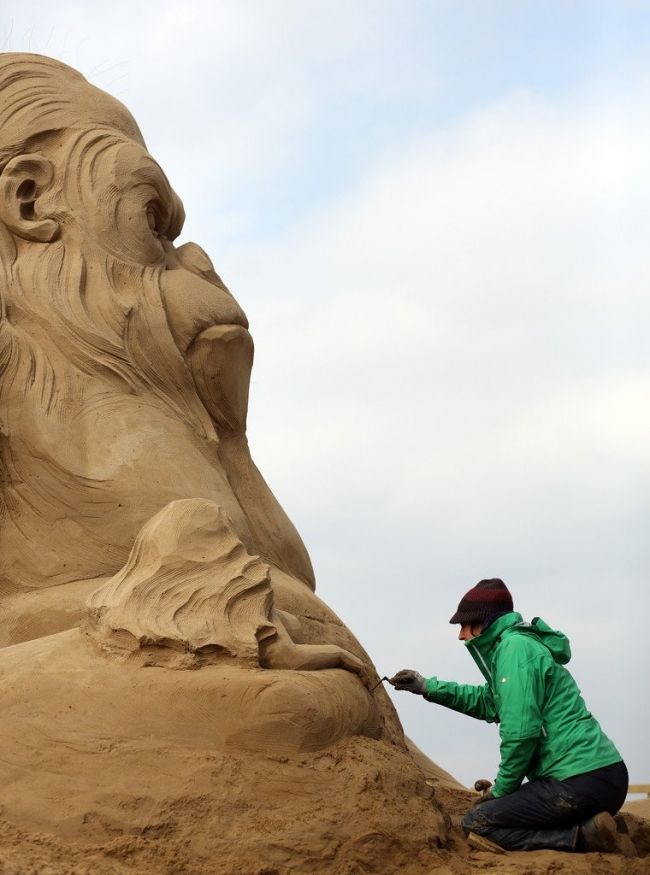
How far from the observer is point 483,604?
518 centimetres

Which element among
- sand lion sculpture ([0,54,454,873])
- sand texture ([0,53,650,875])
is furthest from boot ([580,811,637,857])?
sand lion sculpture ([0,54,454,873])

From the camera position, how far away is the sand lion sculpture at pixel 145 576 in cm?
441

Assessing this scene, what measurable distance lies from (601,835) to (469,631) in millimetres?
857

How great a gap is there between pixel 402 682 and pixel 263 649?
0.90 metres

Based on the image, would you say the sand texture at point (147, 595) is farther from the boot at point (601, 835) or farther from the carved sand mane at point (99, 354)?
the boot at point (601, 835)

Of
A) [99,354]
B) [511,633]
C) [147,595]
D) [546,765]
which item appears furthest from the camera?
[99,354]

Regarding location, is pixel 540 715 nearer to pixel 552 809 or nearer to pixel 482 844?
pixel 552 809

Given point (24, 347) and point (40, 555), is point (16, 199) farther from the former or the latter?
point (40, 555)


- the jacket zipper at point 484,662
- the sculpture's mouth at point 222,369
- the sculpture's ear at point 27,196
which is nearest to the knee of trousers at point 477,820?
the jacket zipper at point 484,662

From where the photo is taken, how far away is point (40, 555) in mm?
5590

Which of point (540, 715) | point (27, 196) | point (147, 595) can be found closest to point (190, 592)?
point (147, 595)

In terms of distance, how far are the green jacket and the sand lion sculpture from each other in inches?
13.7

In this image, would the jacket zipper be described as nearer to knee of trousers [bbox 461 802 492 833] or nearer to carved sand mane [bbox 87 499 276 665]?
knee of trousers [bbox 461 802 492 833]

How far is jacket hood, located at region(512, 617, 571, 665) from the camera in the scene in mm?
5094
